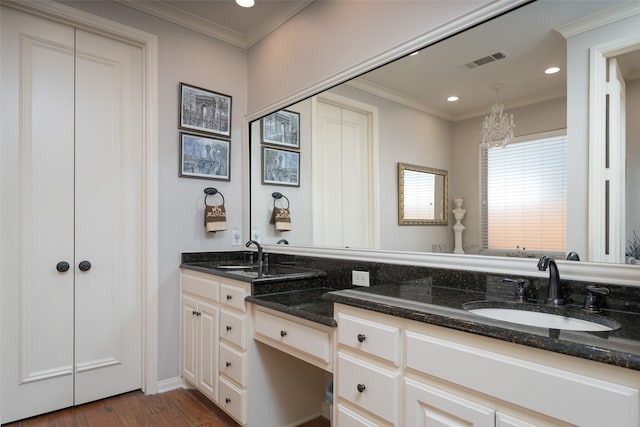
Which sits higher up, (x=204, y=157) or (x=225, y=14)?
(x=225, y=14)

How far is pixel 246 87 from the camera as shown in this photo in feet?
10.5

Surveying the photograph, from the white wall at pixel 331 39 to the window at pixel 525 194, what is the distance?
66cm

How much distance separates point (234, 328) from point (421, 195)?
4.22 ft

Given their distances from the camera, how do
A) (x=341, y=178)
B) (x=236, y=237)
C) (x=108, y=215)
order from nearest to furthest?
(x=341, y=178)
(x=108, y=215)
(x=236, y=237)

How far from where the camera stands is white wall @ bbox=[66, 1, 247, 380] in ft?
8.87

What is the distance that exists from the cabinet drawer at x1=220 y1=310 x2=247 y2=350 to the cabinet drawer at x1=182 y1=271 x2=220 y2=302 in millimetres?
161

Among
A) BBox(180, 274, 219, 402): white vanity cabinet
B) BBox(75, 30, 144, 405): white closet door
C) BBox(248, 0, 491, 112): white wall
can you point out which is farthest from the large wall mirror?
BBox(75, 30, 144, 405): white closet door

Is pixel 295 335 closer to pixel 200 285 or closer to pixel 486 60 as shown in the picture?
pixel 200 285

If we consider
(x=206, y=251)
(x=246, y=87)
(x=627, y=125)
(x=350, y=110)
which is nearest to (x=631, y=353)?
(x=627, y=125)

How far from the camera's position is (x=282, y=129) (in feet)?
9.34

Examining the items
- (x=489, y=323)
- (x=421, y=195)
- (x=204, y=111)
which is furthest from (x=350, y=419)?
(x=204, y=111)

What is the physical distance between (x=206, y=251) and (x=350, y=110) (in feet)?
5.16

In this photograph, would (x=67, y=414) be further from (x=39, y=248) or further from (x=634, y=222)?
(x=634, y=222)

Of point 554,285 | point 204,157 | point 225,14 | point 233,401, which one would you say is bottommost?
point 233,401
